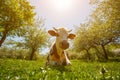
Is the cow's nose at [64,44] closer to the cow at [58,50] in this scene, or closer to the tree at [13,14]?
the cow at [58,50]

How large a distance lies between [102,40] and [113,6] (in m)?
27.7

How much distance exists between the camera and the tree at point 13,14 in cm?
2903

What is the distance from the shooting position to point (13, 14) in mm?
30391

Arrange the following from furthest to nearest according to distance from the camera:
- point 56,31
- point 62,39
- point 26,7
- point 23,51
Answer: point 23,51 → point 26,7 → point 56,31 → point 62,39

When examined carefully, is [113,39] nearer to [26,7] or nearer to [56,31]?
[26,7]

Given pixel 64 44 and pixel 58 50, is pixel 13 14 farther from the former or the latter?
pixel 64 44

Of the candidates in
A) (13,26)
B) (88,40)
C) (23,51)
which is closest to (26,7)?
(13,26)

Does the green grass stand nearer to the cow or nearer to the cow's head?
the cow's head

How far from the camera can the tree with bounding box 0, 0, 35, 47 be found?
29031 mm

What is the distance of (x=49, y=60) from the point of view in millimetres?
14258

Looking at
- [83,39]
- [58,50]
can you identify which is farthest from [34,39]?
[58,50]

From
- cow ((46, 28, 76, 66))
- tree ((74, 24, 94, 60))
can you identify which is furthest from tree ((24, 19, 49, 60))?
cow ((46, 28, 76, 66))

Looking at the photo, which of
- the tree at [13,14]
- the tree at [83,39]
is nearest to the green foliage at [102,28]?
the tree at [83,39]

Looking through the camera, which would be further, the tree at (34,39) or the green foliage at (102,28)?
the tree at (34,39)
